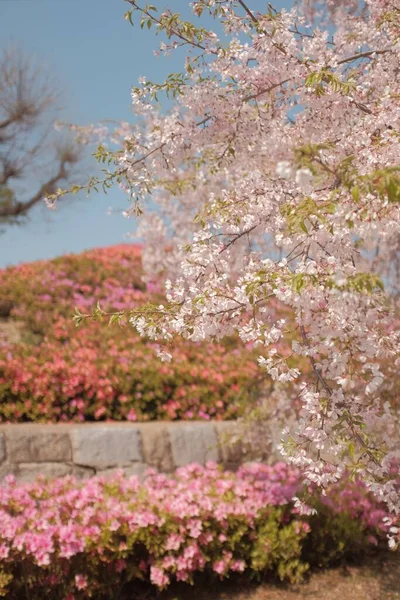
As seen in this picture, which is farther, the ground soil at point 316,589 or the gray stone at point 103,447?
the gray stone at point 103,447

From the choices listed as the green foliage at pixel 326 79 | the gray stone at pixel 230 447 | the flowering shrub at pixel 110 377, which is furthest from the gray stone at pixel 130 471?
the green foliage at pixel 326 79

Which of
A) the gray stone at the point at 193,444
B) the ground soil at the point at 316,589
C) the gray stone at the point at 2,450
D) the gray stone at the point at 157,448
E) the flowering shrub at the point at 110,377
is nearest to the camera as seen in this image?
the ground soil at the point at 316,589

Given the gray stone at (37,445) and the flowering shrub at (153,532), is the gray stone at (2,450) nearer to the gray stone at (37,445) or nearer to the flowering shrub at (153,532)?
the gray stone at (37,445)

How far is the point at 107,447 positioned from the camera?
5.83 m

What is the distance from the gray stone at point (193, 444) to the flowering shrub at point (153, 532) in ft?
3.19

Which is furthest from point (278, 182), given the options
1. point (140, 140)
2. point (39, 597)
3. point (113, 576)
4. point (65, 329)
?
point (65, 329)

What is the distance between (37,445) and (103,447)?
603mm

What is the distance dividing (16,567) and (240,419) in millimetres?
2510

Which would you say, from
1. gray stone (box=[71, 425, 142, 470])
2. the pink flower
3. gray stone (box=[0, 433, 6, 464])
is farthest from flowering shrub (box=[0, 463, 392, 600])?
gray stone (box=[71, 425, 142, 470])

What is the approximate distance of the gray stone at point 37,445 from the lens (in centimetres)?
554

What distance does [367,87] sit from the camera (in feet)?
11.6

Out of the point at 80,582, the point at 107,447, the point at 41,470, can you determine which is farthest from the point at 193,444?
the point at 80,582

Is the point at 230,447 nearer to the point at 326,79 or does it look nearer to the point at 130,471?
the point at 130,471

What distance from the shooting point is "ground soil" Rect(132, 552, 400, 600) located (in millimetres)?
4406
